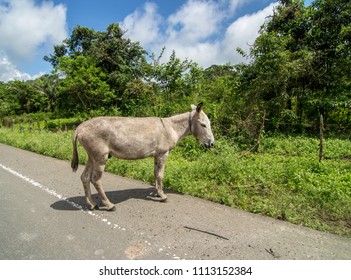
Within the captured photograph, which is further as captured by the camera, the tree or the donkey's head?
the tree

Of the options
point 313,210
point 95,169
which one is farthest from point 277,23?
point 95,169

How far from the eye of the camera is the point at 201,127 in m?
5.02

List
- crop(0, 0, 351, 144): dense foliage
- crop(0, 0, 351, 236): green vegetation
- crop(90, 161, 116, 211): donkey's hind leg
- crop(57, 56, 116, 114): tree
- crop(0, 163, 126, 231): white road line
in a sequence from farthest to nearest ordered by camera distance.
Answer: crop(57, 56, 116, 114): tree < crop(0, 0, 351, 144): dense foliage < crop(0, 0, 351, 236): green vegetation < crop(90, 161, 116, 211): donkey's hind leg < crop(0, 163, 126, 231): white road line

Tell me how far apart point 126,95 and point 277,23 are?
11553mm

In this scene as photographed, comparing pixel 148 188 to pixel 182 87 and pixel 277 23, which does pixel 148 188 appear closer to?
pixel 182 87

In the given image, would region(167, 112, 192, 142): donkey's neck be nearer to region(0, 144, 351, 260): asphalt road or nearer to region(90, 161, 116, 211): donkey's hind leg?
region(0, 144, 351, 260): asphalt road

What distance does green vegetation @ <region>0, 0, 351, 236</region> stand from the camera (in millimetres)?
4750

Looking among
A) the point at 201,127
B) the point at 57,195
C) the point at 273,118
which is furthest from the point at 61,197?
the point at 273,118

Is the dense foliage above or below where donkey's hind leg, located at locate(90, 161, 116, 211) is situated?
above

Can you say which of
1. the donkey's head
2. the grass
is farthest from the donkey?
the grass

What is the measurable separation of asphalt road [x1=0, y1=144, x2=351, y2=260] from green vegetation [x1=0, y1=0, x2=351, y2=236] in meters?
0.52

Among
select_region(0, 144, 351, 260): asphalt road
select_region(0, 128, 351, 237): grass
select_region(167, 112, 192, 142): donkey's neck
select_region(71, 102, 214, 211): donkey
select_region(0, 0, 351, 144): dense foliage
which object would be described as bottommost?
select_region(0, 144, 351, 260): asphalt road

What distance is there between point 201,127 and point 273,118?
8.33 m

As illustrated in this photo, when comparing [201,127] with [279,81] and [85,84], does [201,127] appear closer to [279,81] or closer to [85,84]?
[279,81]
